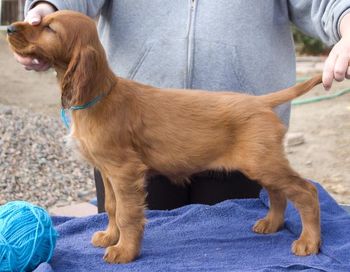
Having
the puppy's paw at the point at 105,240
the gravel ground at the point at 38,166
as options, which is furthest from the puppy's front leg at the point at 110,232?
the gravel ground at the point at 38,166

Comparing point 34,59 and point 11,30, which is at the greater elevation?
point 11,30

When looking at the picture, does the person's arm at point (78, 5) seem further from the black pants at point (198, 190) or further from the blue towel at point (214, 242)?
the blue towel at point (214, 242)

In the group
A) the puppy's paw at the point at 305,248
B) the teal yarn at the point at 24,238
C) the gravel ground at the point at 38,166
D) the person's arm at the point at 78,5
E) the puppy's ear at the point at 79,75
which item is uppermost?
the person's arm at the point at 78,5

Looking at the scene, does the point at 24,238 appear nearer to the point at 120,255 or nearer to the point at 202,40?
the point at 120,255

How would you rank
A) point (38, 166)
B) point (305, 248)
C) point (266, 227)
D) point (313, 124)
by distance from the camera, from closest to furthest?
1. point (305, 248)
2. point (266, 227)
3. point (38, 166)
4. point (313, 124)

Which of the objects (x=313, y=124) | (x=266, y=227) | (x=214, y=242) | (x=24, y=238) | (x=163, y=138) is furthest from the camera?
(x=313, y=124)

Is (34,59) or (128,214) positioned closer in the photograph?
(34,59)

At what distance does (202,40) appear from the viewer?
2.83 metres

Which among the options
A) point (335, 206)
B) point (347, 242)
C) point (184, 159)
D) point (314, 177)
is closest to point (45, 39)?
point (184, 159)

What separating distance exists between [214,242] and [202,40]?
904 millimetres

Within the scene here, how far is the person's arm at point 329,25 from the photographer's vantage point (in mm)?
2219

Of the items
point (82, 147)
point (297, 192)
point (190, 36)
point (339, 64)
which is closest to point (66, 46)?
point (82, 147)

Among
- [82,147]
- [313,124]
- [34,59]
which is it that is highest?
[34,59]

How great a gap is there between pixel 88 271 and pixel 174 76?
1.00m
